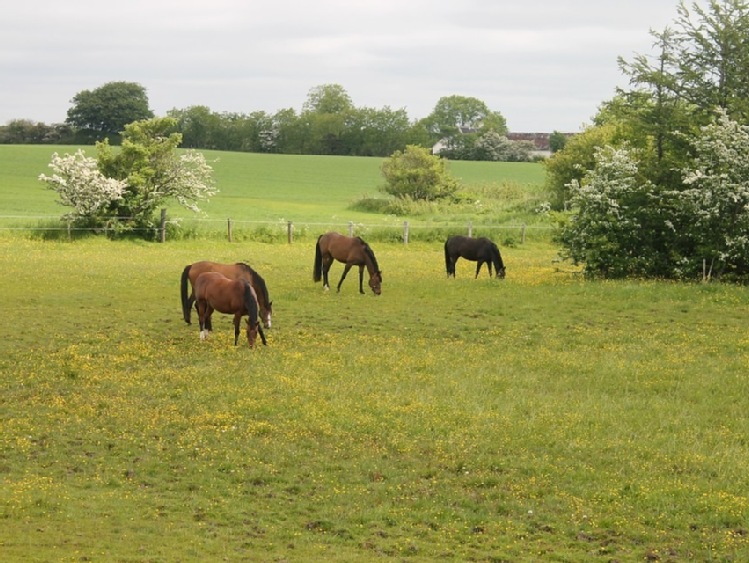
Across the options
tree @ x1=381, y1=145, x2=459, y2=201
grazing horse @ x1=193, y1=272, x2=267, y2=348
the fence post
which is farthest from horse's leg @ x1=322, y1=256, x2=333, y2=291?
tree @ x1=381, y1=145, x2=459, y2=201

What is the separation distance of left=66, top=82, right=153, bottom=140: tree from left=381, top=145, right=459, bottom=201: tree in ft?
182

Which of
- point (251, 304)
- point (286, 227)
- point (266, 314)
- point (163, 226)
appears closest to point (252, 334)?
point (251, 304)

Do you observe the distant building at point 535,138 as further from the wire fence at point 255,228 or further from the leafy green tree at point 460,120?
the wire fence at point 255,228

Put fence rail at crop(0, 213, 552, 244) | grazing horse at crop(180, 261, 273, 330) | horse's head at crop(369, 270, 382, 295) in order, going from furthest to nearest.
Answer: fence rail at crop(0, 213, 552, 244)
horse's head at crop(369, 270, 382, 295)
grazing horse at crop(180, 261, 273, 330)

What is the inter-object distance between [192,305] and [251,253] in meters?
14.5

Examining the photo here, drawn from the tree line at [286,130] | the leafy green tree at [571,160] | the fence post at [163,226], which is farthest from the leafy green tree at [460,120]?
the fence post at [163,226]

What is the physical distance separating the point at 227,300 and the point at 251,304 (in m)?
0.69

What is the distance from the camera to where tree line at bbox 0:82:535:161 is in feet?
360

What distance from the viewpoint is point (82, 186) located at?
119 ft

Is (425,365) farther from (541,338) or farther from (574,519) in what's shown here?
(574,519)

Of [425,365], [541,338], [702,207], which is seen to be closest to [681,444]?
[425,365]

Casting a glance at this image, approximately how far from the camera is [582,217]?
90.7 ft

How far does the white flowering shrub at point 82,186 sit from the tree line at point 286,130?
73.0 metres

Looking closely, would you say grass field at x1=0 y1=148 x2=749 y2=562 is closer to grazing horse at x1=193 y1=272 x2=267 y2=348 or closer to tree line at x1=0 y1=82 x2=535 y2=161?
grazing horse at x1=193 y1=272 x2=267 y2=348
